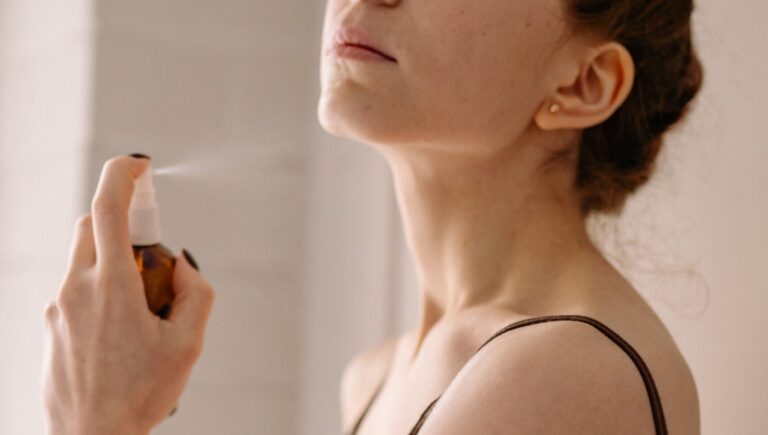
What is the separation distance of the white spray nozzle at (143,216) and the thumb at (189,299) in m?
0.04

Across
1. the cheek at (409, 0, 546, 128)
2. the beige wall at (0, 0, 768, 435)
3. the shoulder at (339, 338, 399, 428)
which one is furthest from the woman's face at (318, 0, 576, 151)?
the beige wall at (0, 0, 768, 435)

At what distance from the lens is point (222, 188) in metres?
1.43

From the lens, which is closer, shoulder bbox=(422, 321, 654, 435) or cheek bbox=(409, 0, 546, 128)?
shoulder bbox=(422, 321, 654, 435)

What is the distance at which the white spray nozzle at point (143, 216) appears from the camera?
0.85 m

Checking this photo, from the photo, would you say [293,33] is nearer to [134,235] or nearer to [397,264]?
[397,264]

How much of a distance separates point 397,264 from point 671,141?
50cm

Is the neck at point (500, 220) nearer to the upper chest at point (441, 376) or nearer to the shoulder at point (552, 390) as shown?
the upper chest at point (441, 376)

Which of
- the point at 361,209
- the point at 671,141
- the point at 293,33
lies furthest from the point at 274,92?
the point at 671,141

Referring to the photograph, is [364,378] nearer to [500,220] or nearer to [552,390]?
[500,220]

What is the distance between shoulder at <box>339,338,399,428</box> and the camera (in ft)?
3.66

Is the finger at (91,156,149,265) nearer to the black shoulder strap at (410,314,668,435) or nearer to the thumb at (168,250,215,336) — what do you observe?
the thumb at (168,250,215,336)

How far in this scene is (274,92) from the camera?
57.1 inches

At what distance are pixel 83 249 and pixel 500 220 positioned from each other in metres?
0.36

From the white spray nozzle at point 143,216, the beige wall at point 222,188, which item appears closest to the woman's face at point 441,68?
the white spray nozzle at point 143,216
